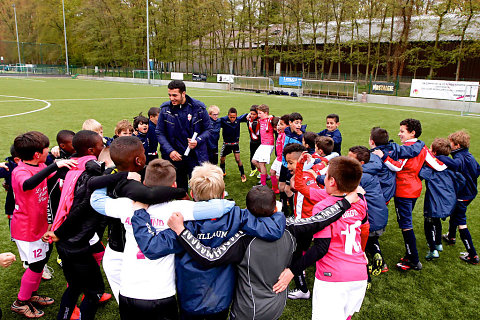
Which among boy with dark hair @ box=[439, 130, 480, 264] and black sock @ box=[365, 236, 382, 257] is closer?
black sock @ box=[365, 236, 382, 257]

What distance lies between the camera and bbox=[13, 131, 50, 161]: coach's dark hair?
305 cm

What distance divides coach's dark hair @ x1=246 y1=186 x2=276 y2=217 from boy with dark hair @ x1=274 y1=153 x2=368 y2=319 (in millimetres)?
501

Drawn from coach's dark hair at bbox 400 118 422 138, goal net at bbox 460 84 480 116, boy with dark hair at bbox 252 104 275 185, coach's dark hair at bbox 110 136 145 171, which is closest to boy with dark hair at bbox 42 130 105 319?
coach's dark hair at bbox 110 136 145 171

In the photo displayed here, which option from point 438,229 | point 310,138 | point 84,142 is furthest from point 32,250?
point 438,229

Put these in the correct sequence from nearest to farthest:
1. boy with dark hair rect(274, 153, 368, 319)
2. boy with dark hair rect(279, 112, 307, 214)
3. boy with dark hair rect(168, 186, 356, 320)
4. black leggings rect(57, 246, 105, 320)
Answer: boy with dark hair rect(168, 186, 356, 320) < boy with dark hair rect(274, 153, 368, 319) < black leggings rect(57, 246, 105, 320) < boy with dark hair rect(279, 112, 307, 214)

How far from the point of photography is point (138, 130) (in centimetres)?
614

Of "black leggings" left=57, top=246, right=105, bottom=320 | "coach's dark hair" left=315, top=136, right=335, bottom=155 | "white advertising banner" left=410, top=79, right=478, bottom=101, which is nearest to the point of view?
"black leggings" left=57, top=246, right=105, bottom=320

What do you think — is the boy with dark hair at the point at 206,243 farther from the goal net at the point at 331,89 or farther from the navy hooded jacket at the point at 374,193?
the goal net at the point at 331,89

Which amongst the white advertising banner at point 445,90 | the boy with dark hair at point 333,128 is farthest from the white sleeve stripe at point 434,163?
the white advertising banner at point 445,90

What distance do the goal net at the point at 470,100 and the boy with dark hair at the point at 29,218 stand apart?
26.4 meters

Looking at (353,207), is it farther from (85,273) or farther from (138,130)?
(138,130)

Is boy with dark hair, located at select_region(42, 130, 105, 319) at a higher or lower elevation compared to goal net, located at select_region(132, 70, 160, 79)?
lower

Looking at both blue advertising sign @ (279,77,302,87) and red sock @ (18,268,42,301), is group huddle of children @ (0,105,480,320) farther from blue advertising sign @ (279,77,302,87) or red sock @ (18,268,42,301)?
blue advertising sign @ (279,77,302,87)

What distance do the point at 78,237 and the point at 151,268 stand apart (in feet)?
3.24
